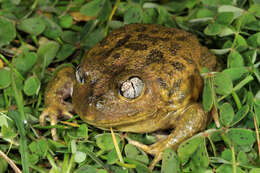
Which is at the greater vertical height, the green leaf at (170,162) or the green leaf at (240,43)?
the green leaf at (240,43)

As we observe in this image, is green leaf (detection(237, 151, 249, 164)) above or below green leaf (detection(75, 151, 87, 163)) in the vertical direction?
below

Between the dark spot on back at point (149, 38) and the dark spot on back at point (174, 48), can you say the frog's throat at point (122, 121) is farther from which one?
the dark spot on back at point (149, 38)

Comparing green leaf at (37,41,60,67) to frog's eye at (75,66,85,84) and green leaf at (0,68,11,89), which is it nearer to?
green leaf at (0,68,11,89)

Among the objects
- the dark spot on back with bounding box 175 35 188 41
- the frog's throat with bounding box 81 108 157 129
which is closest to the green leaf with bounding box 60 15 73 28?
the dark spot on back with bounding box 175 35 188 41

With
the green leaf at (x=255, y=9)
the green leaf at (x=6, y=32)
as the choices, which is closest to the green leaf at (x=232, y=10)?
the green leaf at (x=255, y=9)

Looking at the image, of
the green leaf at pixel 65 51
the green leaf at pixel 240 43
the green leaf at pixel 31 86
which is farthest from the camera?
the green leaf at pixel 65 51
